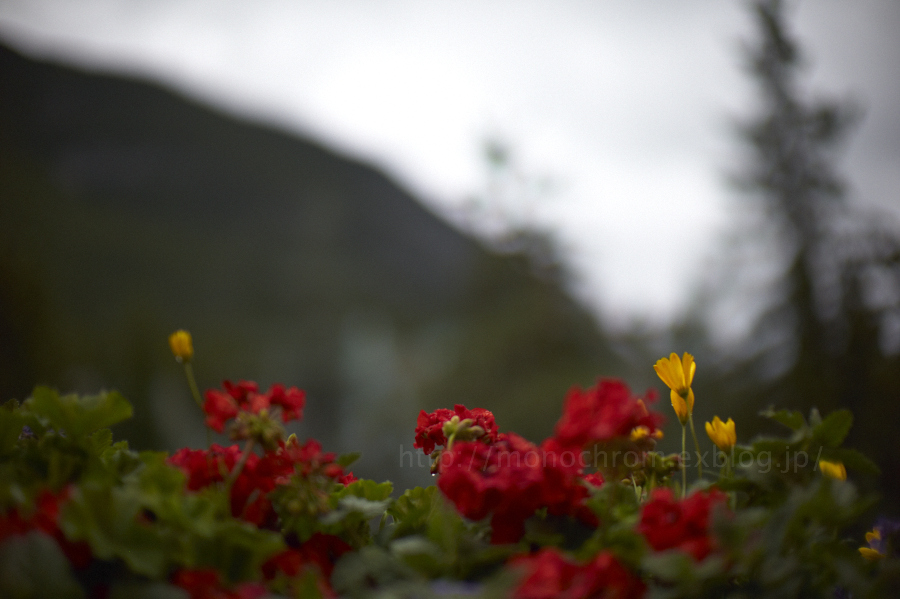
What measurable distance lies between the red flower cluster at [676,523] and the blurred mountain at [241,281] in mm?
930

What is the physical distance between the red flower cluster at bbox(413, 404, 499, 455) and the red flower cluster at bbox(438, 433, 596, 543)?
4.4 inches

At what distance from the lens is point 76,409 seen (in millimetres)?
590

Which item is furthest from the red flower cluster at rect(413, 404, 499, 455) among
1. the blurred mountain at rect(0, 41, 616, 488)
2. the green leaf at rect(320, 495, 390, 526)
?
the blurred mountain at rect(0, 41, 616, 488)

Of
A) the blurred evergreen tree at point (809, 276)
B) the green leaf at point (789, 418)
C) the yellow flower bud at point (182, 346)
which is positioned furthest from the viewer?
the blurred evergreen tree at point (809, 276)

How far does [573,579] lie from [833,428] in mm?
384

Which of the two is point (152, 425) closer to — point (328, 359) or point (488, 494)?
point (488, 494)

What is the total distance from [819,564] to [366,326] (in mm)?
15135

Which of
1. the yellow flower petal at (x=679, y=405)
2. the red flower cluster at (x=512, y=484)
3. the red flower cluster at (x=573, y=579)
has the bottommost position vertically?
the red flower cluster at (x=573, y=579)

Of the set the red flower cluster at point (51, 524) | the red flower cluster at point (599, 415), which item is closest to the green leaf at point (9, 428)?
the red flower cluster at point (51, 524)

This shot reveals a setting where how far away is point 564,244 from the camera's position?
6727 mm

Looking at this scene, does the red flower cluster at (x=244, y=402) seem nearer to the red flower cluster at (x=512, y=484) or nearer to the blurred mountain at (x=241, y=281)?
the red flower cluster at (x=512, y=484)

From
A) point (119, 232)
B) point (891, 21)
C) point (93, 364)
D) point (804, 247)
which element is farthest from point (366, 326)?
point (891, 21)

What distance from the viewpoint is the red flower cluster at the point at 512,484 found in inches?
22.6

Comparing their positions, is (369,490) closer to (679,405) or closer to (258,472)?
(258,472)
